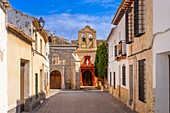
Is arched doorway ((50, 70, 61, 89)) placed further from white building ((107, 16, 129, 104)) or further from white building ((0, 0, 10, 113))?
white building ((0, 0, 10, 113))

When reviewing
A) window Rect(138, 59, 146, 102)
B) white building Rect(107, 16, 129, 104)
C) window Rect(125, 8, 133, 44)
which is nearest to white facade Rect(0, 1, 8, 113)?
window Rect(138, 59, 146, 102)

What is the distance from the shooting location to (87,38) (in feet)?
160

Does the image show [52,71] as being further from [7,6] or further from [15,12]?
[7,6]

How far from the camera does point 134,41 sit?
1466 centimetres

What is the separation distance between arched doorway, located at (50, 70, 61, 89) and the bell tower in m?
9.91

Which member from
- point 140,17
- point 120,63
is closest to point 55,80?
point 120,63

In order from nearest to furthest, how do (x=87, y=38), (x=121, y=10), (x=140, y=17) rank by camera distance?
(x=140, y=17)
(x=121, y=10)
(x=87, y=38)

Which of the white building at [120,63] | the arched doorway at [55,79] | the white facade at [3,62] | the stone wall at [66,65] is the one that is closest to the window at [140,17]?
the white building at [120,63]

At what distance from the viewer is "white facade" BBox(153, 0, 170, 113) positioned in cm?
908

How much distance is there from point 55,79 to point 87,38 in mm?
11522

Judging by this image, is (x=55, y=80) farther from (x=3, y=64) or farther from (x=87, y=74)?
(x=3, y=64)

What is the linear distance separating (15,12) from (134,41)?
6478mm

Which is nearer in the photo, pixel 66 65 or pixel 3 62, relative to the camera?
pixel 3 62

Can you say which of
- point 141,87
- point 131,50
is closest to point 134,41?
point 131,50
